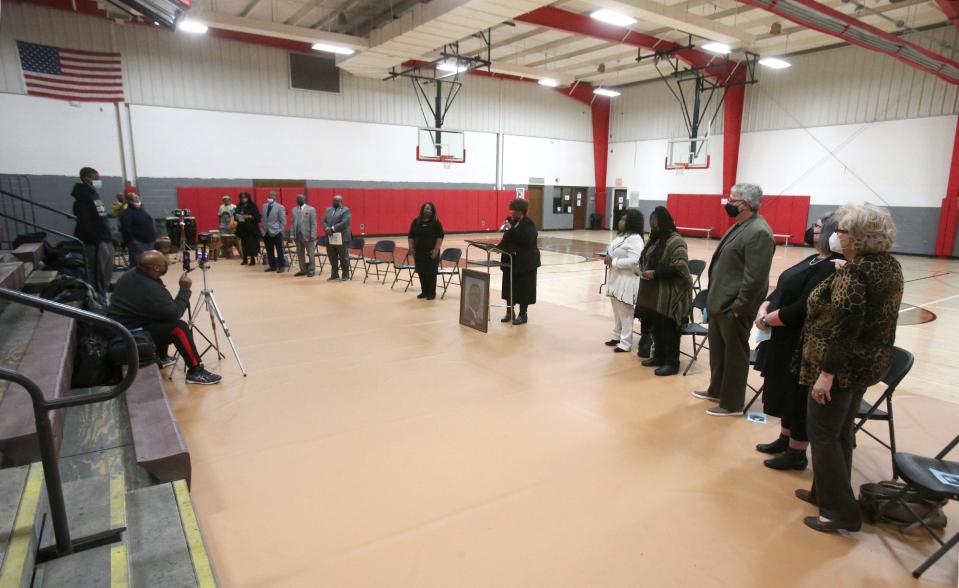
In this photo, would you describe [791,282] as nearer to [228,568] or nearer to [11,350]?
[228,568]

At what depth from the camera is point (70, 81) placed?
12531 millimetres

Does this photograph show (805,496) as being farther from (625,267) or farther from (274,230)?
(274,230)

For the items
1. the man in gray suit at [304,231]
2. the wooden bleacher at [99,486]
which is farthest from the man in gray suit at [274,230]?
the wooden bleacher at [99,486]

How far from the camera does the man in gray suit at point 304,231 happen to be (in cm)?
959

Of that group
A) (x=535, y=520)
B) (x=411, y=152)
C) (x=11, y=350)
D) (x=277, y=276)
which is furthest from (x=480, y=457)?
(x=411, y=152)

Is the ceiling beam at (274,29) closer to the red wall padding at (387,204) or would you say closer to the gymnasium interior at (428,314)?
the gymnasium interior at (428,314)

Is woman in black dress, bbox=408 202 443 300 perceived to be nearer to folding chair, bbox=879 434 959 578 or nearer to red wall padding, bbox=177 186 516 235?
folding chair, bbox=879 434 959 578

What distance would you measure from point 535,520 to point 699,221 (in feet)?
62.7

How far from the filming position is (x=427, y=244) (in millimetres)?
7645

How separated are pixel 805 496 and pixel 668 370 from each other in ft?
6.48

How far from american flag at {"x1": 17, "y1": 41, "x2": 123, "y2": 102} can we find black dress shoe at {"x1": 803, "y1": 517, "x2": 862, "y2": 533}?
16073mm

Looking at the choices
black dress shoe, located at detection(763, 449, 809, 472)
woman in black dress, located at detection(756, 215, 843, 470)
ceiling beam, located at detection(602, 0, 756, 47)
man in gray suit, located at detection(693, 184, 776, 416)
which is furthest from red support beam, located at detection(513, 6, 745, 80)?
black dress shoe, located at detection(763, 449, 809, 472)

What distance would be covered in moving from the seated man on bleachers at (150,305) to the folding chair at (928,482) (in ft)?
15.5

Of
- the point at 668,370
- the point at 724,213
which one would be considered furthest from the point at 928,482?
the point at 724,213
